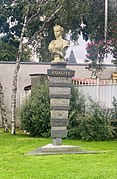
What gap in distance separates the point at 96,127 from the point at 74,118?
2.59 ft

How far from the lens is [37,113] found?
13.8m

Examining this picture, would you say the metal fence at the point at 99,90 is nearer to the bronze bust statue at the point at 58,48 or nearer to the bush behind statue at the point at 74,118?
the bush behind statue at the point at 74,118

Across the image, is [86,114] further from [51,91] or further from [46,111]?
[51,91]

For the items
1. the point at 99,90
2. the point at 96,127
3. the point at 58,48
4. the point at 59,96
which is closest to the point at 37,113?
the point at 96,127

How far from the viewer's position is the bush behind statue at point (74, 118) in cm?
1296

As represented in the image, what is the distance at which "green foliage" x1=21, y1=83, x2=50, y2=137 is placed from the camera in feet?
45.1

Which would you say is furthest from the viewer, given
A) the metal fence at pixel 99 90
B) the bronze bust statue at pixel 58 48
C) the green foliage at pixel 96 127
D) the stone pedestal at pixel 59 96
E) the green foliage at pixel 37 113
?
the metal fence at pixel 99 90

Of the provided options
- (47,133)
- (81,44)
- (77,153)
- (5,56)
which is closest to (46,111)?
(47,133)

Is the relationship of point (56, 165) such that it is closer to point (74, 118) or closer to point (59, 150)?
point (59, 150)

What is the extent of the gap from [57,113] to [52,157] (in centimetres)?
Result: 146

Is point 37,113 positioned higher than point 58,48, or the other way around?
point 58,48

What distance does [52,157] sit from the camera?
9125 mm

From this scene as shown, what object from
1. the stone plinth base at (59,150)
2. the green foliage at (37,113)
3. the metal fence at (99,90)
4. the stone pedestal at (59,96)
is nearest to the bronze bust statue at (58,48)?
the stone pedestal at (59,96)

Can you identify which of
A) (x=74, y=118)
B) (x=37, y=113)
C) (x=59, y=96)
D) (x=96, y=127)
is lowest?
(x=96, y=127)
